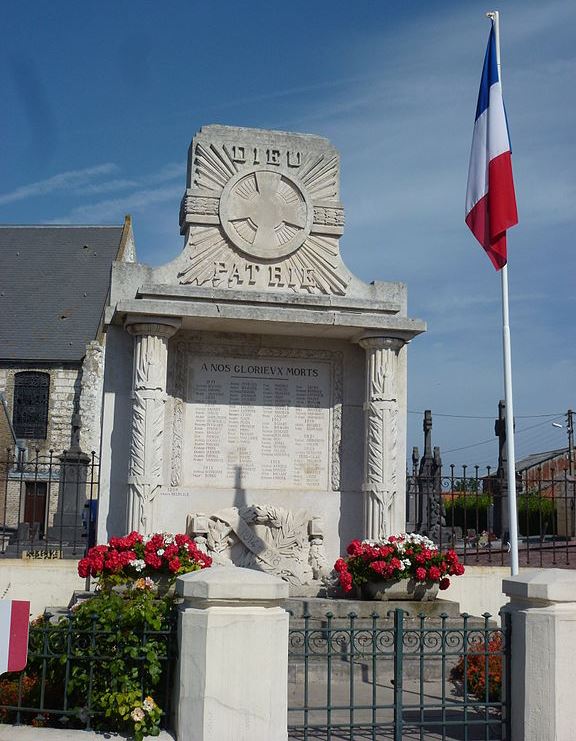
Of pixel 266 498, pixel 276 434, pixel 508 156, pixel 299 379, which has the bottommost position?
pixel 266 498

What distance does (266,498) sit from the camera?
1127 centimetres

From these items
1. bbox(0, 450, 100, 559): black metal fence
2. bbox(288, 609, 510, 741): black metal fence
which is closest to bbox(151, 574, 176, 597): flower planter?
bbox(288, 609, 510, 741): black metal fence

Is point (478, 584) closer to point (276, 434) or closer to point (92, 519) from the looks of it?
point (276, 434)

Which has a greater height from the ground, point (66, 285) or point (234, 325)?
point (66, 285)

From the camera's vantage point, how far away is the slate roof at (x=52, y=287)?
145 feet

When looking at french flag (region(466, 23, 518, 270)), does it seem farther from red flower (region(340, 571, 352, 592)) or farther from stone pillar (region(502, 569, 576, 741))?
stone pillar (region(502, 569, 576, 741))

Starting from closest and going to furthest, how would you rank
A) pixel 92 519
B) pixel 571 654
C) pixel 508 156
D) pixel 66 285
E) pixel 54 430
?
pixel 571 654
pixel 508 156
pixel 92 519
pixel 54 430
pixel 66 285

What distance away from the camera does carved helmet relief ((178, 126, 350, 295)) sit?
37.3 ft

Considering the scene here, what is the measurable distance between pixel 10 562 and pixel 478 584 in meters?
6.31

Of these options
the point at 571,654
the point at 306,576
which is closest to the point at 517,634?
the point at 571,654

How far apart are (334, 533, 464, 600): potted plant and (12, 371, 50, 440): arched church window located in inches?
1389

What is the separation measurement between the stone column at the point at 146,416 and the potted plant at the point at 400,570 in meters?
2.31

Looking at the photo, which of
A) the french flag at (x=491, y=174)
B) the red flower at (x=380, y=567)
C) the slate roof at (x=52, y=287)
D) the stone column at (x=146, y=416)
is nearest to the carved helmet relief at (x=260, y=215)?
the stone column at (x=146, y=416)

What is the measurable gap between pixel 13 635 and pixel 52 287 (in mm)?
42848
